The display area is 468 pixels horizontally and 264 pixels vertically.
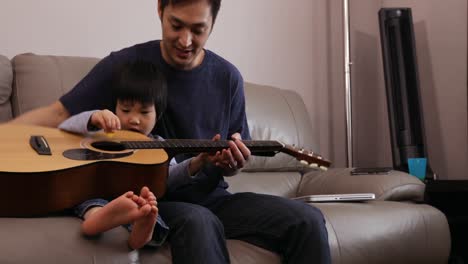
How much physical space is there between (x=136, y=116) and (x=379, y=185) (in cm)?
90

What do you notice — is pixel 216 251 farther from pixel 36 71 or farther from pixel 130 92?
pixel 36 71

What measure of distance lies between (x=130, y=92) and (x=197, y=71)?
8.7 inches

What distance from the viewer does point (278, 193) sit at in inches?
88.4

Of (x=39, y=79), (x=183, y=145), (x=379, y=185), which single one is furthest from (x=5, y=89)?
(x=379, y=185)

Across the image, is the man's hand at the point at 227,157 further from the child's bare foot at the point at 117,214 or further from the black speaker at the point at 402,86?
the black speaker at the point at 402,86

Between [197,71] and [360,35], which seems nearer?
[197,71]

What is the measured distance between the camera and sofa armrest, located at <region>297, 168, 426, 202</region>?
6.40ft

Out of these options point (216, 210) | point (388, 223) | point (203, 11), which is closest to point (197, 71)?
point (203, 11)

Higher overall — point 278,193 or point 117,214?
point 117,214

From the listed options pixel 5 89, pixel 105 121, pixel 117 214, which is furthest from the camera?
pixel 5 89

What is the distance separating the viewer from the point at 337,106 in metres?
3.13

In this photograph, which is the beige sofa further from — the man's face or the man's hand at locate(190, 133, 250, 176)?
the man's face

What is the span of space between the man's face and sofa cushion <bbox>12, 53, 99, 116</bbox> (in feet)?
1.63

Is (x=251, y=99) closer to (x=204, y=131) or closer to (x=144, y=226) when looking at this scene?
(x=204, y=131)
